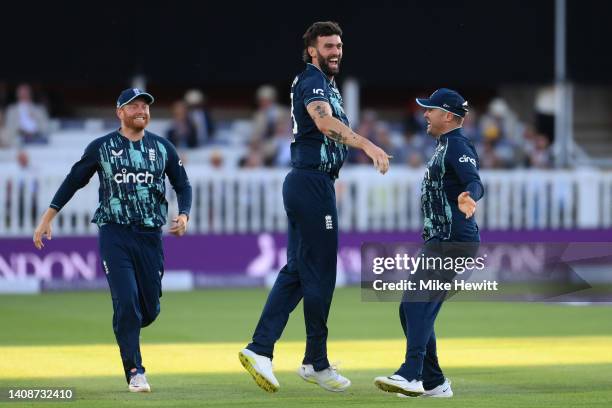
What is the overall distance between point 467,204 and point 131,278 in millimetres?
2506

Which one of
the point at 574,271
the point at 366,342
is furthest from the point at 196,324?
the point at 574,271

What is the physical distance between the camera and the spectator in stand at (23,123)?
2303 cm

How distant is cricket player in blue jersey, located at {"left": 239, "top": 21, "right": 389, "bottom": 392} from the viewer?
9.93 m

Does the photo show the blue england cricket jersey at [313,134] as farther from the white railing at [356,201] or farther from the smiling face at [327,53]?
the white railing at [356,201]

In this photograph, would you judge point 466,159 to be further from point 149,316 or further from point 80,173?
point 80,173

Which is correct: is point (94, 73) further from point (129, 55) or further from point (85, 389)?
point (85, 389)

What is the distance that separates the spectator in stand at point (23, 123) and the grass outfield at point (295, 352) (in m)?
4.23

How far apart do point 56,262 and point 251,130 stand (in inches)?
216

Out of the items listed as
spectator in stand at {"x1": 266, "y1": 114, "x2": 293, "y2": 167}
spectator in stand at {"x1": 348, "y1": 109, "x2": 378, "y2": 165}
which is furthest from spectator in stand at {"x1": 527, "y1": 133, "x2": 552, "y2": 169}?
spectator in stand at {"x1": 266, "y1": 114, "x2": 293, "y2": 167}

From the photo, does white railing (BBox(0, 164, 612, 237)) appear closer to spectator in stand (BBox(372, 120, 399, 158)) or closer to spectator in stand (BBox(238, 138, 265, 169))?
spectator in stand (BBox(238, 138, 265, 169))

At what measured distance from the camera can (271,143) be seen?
2328 centimetres

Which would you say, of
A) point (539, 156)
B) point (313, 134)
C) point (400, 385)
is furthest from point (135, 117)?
point (539, 156)

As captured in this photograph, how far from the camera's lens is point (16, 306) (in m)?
18.1

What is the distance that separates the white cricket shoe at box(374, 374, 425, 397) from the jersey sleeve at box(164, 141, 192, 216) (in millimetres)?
2042
